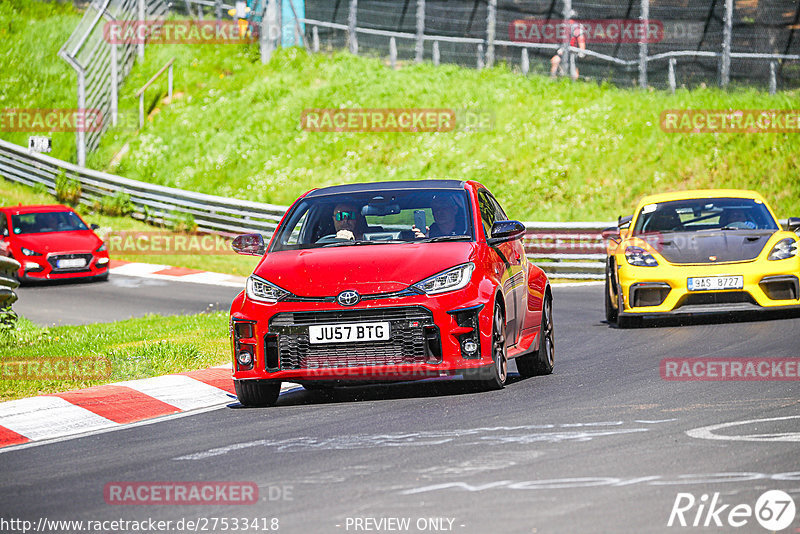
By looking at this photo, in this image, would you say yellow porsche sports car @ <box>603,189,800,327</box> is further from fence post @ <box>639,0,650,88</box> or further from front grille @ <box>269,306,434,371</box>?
fence post @ <box>639,0,650,88</box>

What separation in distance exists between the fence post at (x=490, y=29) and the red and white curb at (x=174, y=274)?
383 inches

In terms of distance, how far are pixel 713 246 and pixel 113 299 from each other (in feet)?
35.5

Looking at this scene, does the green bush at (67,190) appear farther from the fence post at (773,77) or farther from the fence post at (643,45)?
the fence post at (773,77)

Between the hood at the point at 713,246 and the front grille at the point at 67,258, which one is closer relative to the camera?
the hood at the point at 713,246

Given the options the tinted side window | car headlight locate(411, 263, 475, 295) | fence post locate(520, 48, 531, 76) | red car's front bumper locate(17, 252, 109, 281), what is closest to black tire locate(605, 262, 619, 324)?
the tinted side window

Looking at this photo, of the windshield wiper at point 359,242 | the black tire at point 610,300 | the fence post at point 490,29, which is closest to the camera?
the windshield wiper at point 359,242

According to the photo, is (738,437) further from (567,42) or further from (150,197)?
(150,197)

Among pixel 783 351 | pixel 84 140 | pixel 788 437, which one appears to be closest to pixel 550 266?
pixel 783 351

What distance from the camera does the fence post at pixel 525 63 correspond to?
3118cm

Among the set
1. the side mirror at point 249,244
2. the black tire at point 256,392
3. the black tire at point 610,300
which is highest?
the side mirror at point 249,244

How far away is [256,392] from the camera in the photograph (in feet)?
30.3

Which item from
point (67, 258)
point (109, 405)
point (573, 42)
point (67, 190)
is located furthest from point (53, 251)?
point (109, 405)

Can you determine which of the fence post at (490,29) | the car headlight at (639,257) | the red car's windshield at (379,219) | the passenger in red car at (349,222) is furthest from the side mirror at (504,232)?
the fence post at (490,29)

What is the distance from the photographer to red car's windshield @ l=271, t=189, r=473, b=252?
9.71m
